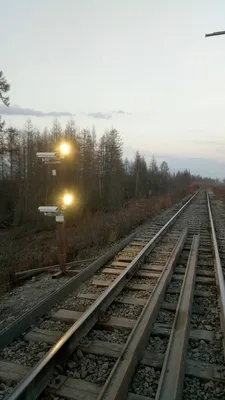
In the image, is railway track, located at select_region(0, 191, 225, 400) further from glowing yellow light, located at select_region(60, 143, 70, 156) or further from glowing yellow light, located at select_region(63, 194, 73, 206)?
glowing yellow light, located at select_region(60, 143, 70, 156)

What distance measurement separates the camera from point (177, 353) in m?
3.65

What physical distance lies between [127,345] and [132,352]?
19 cm

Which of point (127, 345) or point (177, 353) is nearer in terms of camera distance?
point (177, 353)

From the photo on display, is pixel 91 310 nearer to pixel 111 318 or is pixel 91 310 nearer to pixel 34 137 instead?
pixel 111 318

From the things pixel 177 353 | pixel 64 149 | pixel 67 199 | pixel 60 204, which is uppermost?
pixel 64 149

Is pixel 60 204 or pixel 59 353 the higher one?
pixel 60 204

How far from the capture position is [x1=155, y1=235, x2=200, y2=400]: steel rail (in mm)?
3018

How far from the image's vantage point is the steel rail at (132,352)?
2982mm

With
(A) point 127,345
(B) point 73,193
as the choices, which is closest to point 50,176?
(B) point 73,193

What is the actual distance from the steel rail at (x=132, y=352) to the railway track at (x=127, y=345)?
1cm

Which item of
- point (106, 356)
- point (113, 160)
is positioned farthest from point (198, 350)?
point (113, 160)

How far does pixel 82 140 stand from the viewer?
59.7m

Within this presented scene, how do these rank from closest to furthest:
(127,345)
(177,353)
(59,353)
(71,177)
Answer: (59,353), (177,353), (127,345), (71,177)

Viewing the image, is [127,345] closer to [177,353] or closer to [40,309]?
[177,353]
